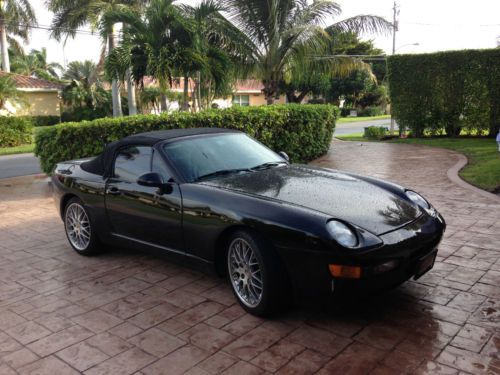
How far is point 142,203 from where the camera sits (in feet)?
14.9

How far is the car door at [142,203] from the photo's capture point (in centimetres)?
427

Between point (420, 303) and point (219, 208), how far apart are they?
1.82 m

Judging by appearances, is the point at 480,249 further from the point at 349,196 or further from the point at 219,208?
the point at 219,208

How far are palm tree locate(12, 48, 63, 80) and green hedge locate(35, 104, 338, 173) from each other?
44495 mm

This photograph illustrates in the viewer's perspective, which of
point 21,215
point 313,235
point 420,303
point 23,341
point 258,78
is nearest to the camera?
point 313,235

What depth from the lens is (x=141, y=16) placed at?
14.1 meters

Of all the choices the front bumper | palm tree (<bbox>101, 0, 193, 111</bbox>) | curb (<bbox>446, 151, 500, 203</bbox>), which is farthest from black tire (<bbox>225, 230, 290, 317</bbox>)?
palm tree (<bbox>101, 0, 193, 111</bbox>)

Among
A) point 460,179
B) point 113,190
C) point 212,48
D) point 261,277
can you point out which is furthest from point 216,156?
point 212,48

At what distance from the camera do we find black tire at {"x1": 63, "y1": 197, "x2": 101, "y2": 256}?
17.6ft

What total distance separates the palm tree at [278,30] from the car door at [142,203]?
1116 centimetres

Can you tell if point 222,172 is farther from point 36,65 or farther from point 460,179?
point 36,65

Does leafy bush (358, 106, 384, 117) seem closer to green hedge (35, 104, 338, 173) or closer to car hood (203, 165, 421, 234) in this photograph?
green hedge (35, 104, 338, 173)

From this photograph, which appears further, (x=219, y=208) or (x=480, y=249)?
(x=480, y=249)

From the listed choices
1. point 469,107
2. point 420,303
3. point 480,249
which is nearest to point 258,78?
point 469,107
